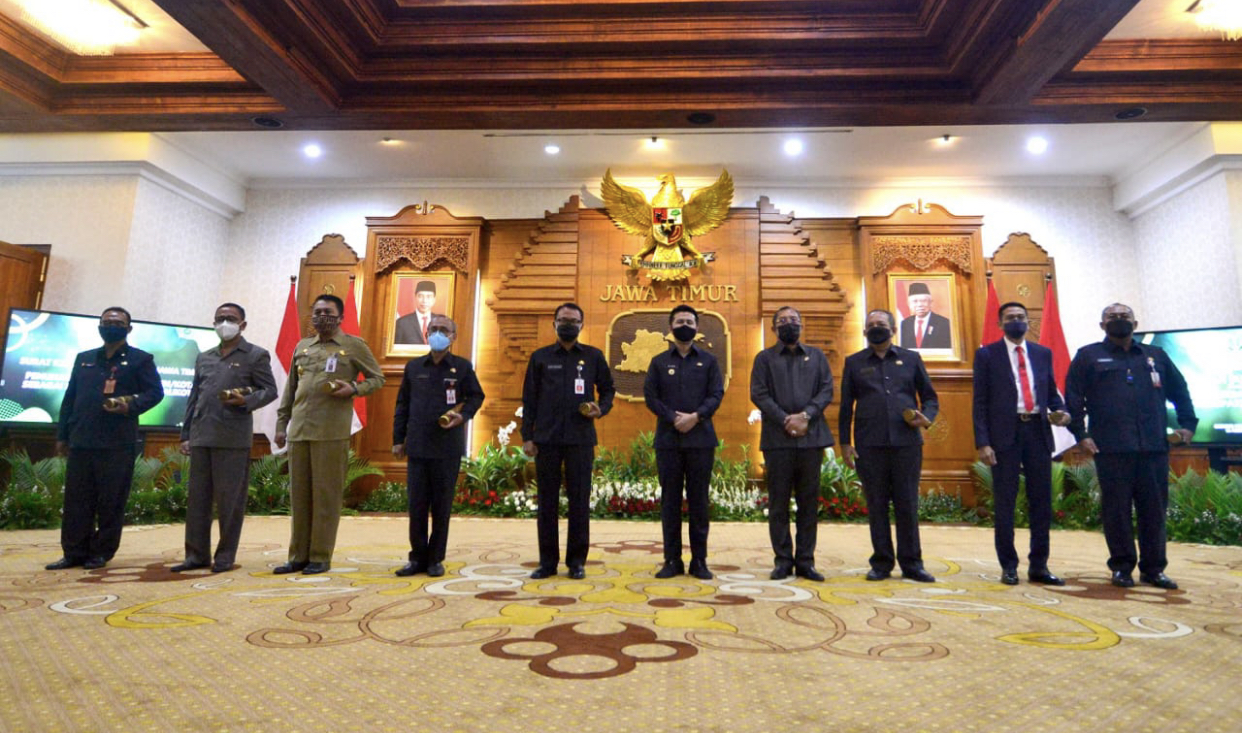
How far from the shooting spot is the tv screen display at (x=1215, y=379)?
612 cm

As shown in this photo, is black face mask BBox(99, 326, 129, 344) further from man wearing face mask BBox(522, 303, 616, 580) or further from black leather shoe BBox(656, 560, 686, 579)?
black leather shoe BBox(656, 560, 686, 579)

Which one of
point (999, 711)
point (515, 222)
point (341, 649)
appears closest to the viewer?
point (999, 711)

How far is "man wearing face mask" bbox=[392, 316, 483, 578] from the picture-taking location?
3.30m

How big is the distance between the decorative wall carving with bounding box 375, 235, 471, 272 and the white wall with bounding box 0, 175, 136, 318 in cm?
260

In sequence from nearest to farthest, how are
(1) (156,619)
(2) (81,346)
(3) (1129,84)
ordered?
(1) (156,619) < (3) (1129,84) < (2) (81,346)

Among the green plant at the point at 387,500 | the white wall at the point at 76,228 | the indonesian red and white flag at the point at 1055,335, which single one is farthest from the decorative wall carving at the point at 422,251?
the indonesian red and white flag at the point at 1055,335

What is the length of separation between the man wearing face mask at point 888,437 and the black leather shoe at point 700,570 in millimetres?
799

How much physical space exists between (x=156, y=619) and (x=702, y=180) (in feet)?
24.1

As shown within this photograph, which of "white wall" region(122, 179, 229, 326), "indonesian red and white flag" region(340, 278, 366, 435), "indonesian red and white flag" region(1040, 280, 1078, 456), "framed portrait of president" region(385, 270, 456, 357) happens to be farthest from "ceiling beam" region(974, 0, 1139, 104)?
"white wall" region(122, 179, 229, 326)

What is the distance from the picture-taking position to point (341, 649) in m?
1.87

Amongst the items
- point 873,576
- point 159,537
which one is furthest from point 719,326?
point 159,537

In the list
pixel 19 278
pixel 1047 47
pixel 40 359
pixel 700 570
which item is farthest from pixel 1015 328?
pixel 19 278

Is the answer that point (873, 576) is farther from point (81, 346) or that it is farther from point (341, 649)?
point (81, 346)

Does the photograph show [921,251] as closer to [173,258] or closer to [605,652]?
[605,652]
